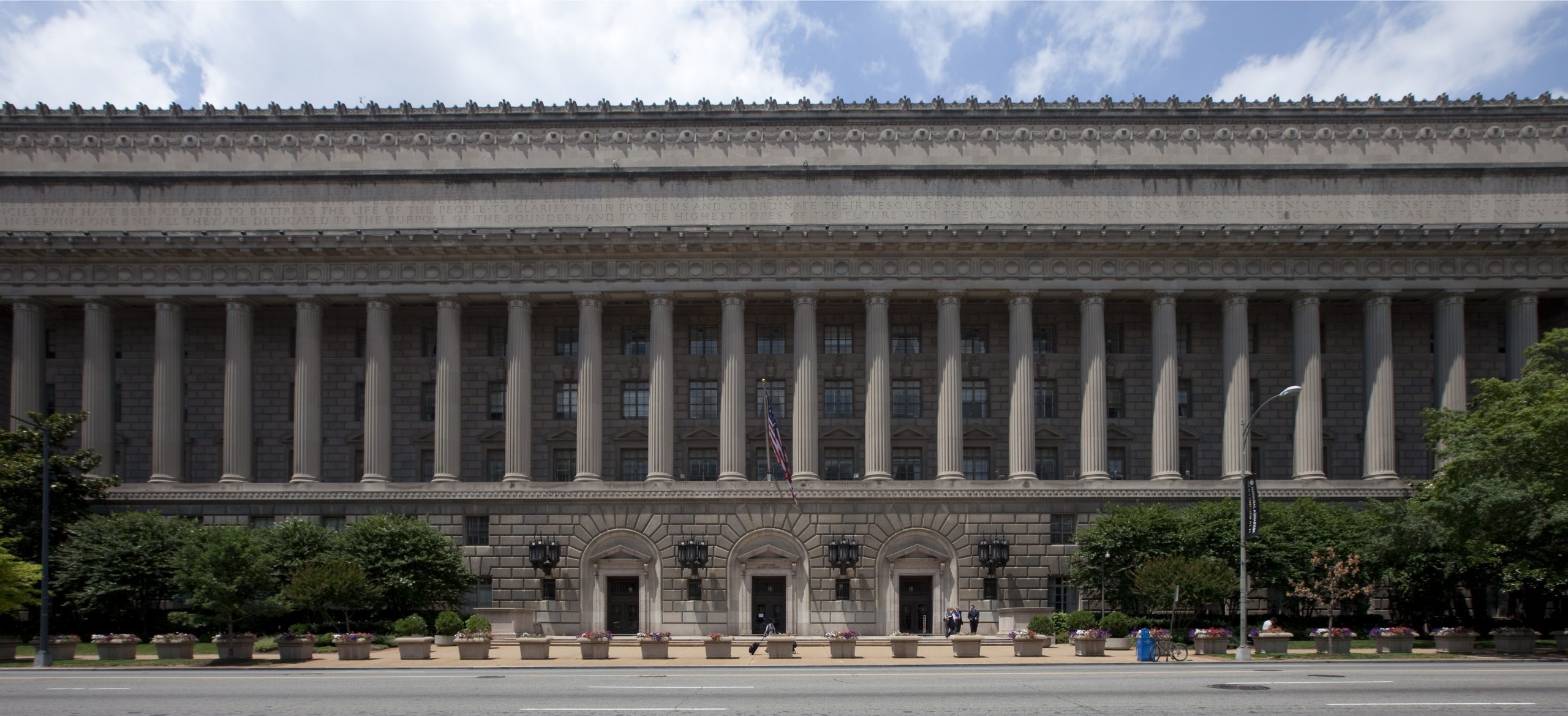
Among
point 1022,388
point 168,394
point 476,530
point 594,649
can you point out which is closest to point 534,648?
point 594,649

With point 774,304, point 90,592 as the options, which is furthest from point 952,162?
point 90,592

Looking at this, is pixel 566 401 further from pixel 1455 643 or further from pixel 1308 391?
pixel 1455 643

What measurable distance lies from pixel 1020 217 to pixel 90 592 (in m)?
42.1

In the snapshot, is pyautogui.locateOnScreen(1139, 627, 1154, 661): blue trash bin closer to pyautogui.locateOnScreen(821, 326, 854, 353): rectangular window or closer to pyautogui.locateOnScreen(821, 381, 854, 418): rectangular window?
pyautogui.locateOnScreen(821, 381, 854, 418): rectangular window

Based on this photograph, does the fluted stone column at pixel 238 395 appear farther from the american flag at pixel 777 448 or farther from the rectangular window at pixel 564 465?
the american flag at pixel 777 448

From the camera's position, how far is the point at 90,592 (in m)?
52.1

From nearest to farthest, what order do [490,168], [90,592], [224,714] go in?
[224,714] < [90,592] < [490,168]

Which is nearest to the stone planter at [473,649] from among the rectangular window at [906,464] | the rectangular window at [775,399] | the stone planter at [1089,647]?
the stone planter at [1089,647]

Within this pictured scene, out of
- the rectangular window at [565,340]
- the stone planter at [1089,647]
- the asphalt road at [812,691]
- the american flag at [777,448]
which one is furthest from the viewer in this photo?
the rectangular window at [565,340]

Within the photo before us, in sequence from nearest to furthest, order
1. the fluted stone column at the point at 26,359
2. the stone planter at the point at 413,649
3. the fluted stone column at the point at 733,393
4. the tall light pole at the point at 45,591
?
the tall light pole at the point at 45,591 < the stone planter at the point at 413,649 < the fluted stone column at the point at 733,393 < the fluted stone column at the point at 26,359

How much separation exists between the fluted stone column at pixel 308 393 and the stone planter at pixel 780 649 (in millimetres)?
25945

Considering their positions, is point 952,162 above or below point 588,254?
above

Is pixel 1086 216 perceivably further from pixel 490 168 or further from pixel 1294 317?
pixel 490 168

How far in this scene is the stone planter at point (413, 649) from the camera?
151ft
